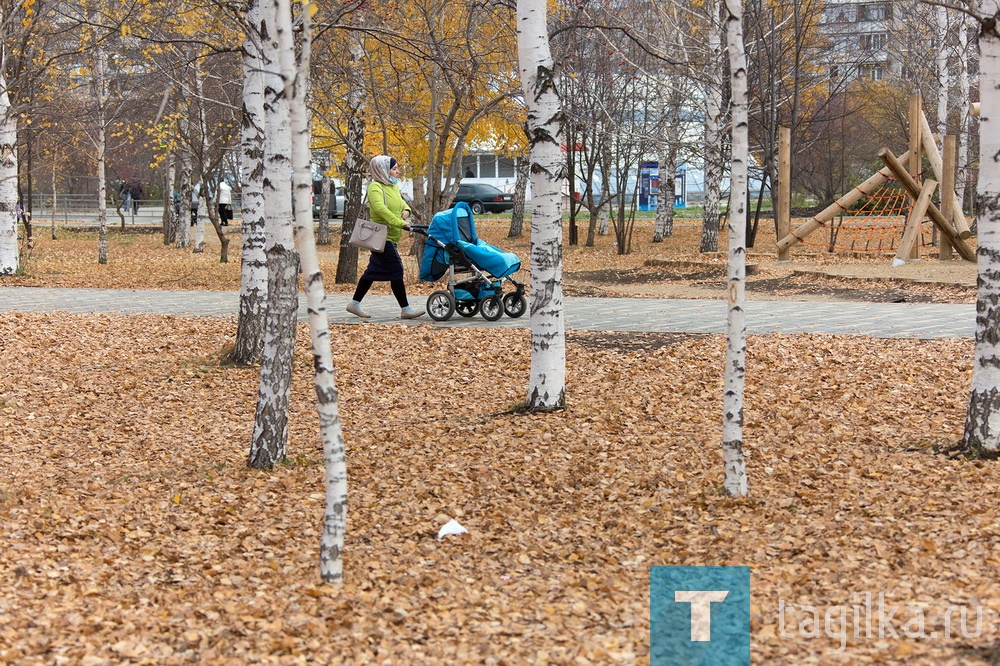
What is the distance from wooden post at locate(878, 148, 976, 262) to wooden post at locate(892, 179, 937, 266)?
12cm

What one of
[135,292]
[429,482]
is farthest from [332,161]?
[429,482]

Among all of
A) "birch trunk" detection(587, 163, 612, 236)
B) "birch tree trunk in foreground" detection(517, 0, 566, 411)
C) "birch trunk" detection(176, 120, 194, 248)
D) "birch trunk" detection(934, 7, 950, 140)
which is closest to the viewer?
"birch tree trunk in foreground" detection(517, 0, 566, 411)

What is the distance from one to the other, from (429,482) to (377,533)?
3.09 ft

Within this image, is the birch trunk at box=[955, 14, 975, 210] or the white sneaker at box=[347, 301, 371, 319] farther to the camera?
the birch trunk at box=[955, 14, 975, 210]

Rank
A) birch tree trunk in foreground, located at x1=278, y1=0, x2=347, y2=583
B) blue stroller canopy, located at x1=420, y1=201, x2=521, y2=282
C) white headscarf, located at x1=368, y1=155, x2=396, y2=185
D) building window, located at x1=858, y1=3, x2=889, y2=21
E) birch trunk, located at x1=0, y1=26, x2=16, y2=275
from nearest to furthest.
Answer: birch tree trunk in foreground, located at x1=278, y1=0, x2=347, y2=583
white headscarf, located at x1=368, y1=155, x2=396, y2=185
blue stroller canopy, located at x1=420, y1=201, x2=521, y2=282
birch trunk, located at x1=0, y1=26, x2=16, y2=275
building window, located at x1=858, y1=3, x2=889, y2=21

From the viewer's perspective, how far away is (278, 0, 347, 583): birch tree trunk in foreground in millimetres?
4402

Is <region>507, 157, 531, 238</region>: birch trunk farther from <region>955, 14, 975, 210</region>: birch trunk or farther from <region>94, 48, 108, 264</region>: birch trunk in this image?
Result: <region>94, 48, 108, 264</region>: birch trunk

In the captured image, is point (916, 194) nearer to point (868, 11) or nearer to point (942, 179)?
point (942, 179)

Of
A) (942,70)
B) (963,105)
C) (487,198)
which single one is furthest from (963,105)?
(487,198)

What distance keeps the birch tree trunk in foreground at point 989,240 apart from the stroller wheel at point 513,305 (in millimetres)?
6681

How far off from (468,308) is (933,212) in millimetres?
9546

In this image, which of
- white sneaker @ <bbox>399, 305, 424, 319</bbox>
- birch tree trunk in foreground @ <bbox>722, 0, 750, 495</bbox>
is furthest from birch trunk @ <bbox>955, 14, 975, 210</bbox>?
birch tree trunk in foreground @ <bbox>722, 0, 750, 495</bbox>

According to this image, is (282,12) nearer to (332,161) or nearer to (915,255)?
(915,255)

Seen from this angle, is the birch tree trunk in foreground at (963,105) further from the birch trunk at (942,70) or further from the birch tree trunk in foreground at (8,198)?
the birch tree trunk in foreground at (8,198)
